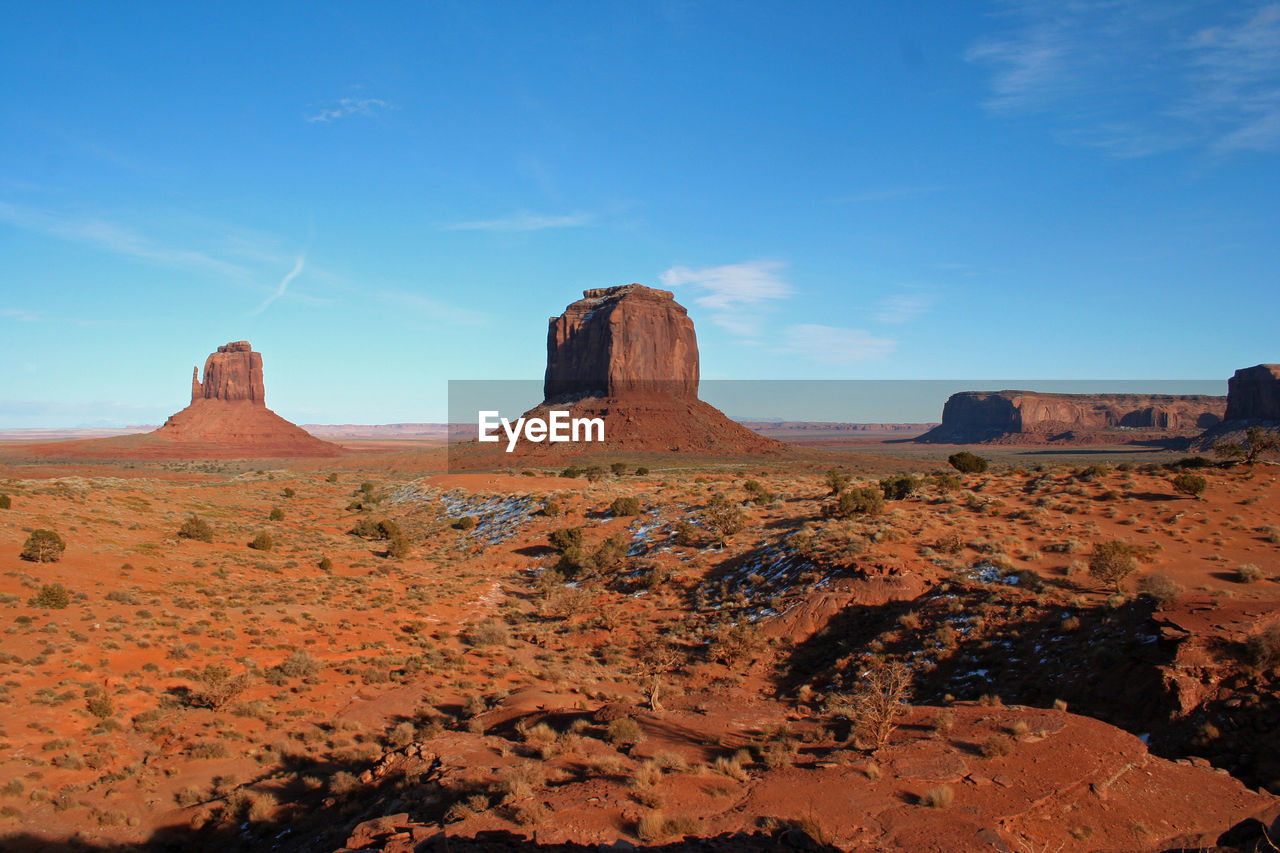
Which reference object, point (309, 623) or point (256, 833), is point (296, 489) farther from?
point (256, 833)

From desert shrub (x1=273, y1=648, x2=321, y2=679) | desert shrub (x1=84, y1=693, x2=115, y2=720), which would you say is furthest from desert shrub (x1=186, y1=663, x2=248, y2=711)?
desert shrub (x1=84, y1=693, x2=115, y2=720)

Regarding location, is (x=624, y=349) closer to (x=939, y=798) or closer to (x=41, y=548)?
(x=41, y=548)

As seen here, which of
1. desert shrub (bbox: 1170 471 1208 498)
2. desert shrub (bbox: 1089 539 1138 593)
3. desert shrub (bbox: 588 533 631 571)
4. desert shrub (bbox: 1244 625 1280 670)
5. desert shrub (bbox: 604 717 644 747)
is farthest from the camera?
desert shrub (bbox: 588 533 631 571)

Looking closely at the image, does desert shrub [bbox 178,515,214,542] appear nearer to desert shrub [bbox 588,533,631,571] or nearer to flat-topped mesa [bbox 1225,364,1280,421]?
desert shrub [bbox 588,533,631,571]

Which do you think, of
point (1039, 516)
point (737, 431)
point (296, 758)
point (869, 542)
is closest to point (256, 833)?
point (296, 758)

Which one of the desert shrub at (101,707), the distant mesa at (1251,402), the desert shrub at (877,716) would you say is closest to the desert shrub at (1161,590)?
the desert shrub at (877,716)
